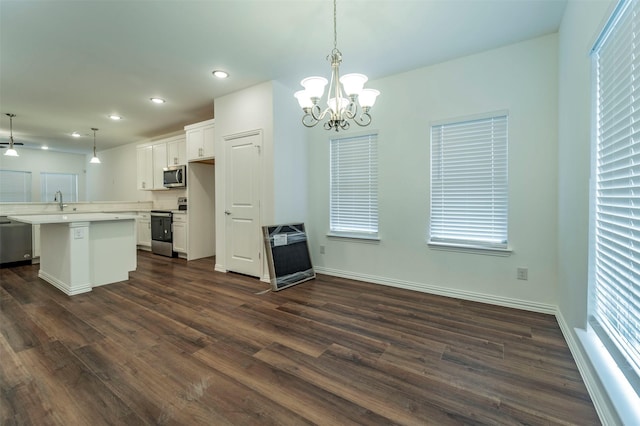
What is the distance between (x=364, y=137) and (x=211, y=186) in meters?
3.33

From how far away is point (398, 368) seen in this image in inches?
75.9

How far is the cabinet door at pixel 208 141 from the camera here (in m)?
4.75

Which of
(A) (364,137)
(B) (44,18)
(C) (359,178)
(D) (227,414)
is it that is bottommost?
(D) (227,414)

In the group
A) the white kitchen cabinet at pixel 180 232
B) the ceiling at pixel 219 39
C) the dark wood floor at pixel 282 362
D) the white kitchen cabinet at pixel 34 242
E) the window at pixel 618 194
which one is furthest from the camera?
the white kitchen cabinet at pixel 180 232

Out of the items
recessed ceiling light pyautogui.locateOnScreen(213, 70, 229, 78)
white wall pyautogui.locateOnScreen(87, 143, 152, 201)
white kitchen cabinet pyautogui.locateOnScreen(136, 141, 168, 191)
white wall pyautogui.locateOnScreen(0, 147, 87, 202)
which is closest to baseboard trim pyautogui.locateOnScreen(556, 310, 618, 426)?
recessed ceiling light pyautogui.locateOnScreen(213, 70, 229, 78)

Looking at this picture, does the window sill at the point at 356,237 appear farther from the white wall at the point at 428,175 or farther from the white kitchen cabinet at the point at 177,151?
the white kitchen cabinet at the point at 177,151

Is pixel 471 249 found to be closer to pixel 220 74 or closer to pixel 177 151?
pixel 220 74

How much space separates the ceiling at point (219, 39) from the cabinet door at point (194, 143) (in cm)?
68

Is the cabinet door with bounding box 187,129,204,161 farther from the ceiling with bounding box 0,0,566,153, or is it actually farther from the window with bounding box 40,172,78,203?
the window with bounding box 40,172,78,203

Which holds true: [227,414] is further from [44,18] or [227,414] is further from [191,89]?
[191,89]

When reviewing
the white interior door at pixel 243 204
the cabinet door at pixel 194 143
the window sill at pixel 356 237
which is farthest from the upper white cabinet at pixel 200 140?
the window sill at pixel 356 237

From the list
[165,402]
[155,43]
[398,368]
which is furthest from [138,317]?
[155,43]

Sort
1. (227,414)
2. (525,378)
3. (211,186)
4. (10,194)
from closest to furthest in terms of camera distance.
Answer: (227,414) < (525,378) < (211,186) < (10,194)

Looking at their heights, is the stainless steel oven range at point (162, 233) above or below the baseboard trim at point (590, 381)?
above
